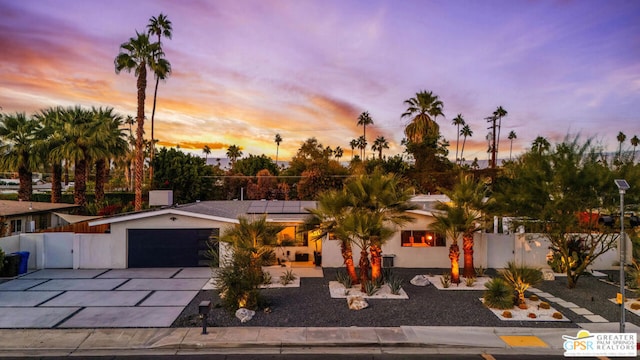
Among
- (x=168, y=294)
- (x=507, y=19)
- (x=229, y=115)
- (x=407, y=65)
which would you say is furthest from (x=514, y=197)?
(x=229, y=115)

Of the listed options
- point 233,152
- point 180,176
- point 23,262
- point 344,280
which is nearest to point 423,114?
point 180,176

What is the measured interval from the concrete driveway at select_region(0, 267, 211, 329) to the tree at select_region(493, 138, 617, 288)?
14.0m

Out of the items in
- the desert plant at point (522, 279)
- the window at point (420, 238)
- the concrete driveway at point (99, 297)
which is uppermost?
the window at point (420, 238)

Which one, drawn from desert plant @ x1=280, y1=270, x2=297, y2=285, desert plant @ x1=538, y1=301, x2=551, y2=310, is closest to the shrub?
desert plant @ x1=538, y1=301, x2=551, y2=310

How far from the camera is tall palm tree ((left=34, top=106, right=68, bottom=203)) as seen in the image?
30.5 meters

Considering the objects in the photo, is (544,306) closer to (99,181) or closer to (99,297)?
(99,297)

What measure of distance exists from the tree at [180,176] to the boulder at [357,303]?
32586 mm

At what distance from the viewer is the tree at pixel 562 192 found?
14.5 m

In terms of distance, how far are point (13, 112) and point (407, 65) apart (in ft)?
107

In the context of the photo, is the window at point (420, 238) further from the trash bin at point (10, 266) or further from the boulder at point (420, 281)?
the trash bin at point (10, 266)

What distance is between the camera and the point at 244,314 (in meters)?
11.4

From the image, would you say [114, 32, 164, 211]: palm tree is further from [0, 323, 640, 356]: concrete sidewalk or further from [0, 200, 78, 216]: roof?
[0, 323, 640, 356]: concrete sidewalk
